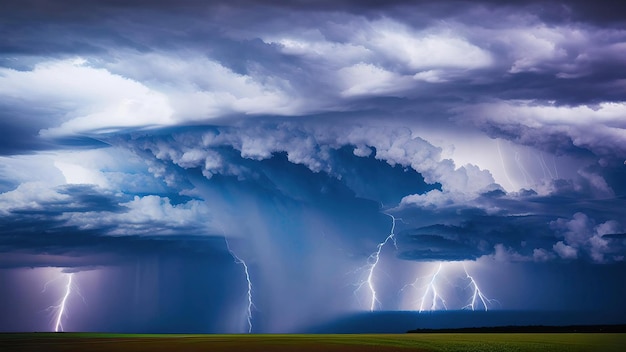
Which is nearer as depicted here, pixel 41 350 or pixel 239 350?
pixel 239 350

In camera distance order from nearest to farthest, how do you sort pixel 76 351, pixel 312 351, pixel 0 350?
pixel 312 351 → pixel 76 351 → pixel 0 350

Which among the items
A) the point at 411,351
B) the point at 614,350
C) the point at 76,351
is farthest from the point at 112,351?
the point at 614,350

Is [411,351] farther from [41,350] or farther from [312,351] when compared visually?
[41,350]

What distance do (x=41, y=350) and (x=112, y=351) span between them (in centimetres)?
1050

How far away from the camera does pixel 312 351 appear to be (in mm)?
67688

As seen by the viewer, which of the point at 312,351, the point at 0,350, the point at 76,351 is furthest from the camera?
the point at 0,350

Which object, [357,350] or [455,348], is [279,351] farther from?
[455,348]

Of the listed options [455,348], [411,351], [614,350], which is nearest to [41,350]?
[411,351]

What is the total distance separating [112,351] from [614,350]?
46.8 metres

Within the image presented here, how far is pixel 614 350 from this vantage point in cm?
6931

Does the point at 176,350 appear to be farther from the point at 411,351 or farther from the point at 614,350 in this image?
the point at 614,350

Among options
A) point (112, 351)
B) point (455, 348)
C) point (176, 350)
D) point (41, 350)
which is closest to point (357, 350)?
point (455, 348)

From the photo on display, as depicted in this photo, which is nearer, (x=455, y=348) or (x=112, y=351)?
(x=112, y=351)

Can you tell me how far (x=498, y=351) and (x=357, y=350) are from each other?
13471mm
